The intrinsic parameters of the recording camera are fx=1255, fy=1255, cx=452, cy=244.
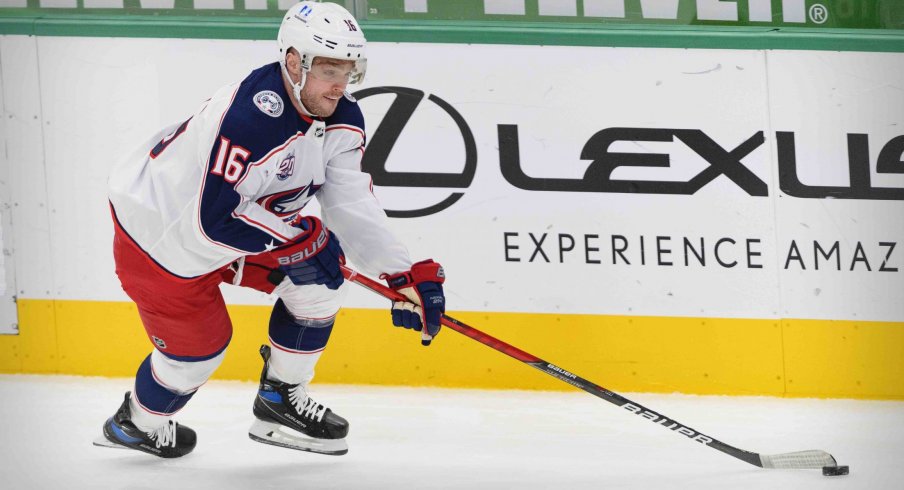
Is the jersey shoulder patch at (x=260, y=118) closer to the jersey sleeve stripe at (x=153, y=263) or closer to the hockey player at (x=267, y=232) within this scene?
the hockey player at (x=267, y=232)

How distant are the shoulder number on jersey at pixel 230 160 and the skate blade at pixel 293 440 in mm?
916

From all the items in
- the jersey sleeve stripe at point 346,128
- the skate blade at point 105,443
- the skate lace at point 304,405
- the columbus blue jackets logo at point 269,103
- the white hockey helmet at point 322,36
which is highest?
the white hockey helmet at point 322,36

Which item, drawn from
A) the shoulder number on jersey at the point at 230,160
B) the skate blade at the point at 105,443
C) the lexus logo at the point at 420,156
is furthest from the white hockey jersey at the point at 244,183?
the lexus logo at the point at 420,156

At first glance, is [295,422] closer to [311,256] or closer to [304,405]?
[304,405]

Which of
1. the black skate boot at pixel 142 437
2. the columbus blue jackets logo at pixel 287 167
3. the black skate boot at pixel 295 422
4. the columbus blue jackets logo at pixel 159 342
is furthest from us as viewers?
the black skate boot at pixel 295 422

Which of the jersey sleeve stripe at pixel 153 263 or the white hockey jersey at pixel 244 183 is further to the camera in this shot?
the jersey sleeve stripe at pixel 153 263

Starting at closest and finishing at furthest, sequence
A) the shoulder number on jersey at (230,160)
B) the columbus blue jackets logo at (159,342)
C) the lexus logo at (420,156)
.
A: 1. the shoulder number on jersey at (230,160)
2. the columbus blue jackets logo at (159,342)
3. the lexus logo at (420,156)

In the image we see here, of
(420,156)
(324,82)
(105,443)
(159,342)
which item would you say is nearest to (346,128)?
(324,82)

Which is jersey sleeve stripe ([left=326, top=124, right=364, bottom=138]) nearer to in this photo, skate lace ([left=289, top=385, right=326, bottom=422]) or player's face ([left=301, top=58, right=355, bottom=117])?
player's face ([left=301, top=58, right=355, bottom=117])

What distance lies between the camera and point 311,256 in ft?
10.2

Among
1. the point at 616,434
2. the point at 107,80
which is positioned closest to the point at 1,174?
the point at 107,80

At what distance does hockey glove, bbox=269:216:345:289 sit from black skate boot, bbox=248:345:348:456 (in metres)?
0.47

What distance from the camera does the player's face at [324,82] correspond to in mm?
2994

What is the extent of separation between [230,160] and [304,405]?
0.90 meters
